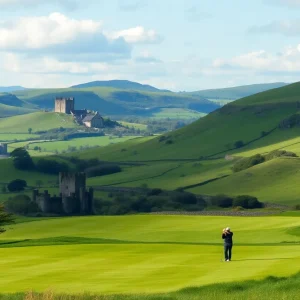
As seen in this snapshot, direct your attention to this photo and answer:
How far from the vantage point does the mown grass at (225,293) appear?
32000 mm

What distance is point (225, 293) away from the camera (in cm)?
3303

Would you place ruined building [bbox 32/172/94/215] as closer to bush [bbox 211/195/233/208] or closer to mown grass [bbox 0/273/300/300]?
bush [bbox 211/195/233/208]

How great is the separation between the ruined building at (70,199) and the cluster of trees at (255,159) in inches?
1999

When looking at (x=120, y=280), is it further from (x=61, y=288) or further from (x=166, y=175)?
(x=166, y=175)

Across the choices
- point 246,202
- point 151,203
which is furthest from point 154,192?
point 246,202

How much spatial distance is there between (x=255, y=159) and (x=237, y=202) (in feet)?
172

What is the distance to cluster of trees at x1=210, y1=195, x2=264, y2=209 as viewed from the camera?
134 metres

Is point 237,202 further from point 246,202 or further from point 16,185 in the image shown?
point 16,185

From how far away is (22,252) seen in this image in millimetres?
47375

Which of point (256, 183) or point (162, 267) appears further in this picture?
point (256, 183)

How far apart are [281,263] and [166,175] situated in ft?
488

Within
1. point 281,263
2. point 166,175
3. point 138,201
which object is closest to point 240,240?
point 281,263

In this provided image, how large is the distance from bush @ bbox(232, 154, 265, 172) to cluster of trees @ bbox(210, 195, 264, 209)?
3805 centimetres

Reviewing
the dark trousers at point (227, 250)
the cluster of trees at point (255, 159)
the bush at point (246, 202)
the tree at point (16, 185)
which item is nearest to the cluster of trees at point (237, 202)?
the bush at point (246, 202)
